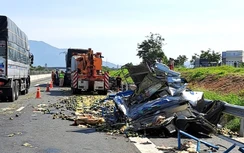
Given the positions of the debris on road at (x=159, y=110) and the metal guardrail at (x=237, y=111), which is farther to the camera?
the debris on road at (x=159, y=110)

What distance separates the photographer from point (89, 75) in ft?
91.0

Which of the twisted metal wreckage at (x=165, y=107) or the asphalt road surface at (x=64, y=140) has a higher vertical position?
the twisted metal wreckage at (x=165, y=107)

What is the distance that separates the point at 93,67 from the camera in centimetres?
2797

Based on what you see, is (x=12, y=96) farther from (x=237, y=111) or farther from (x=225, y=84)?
(x=225, y=84)

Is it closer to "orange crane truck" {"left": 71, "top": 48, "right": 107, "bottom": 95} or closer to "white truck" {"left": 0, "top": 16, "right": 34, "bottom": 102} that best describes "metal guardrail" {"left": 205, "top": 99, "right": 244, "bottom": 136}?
"white truck" {"left": 0, "top": 16, "right": 34, "bottom": 102}

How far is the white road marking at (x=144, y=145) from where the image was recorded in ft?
26.8

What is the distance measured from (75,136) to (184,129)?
9.00ft

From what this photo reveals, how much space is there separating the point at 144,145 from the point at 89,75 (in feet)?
63.6

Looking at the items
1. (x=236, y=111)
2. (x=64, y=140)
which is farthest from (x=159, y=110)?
(x=64, y=140)

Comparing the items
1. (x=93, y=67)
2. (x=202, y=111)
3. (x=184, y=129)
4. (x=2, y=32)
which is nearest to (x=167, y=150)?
(x=184, y=129)

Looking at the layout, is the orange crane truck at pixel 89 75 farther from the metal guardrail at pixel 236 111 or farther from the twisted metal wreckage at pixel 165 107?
the metal guardrail at pixel 236 111

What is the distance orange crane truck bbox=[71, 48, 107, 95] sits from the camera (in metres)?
27.0

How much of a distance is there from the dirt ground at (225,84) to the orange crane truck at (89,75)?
8203 mm

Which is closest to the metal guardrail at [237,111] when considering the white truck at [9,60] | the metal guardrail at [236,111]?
the metal guardrail at [236,111]
